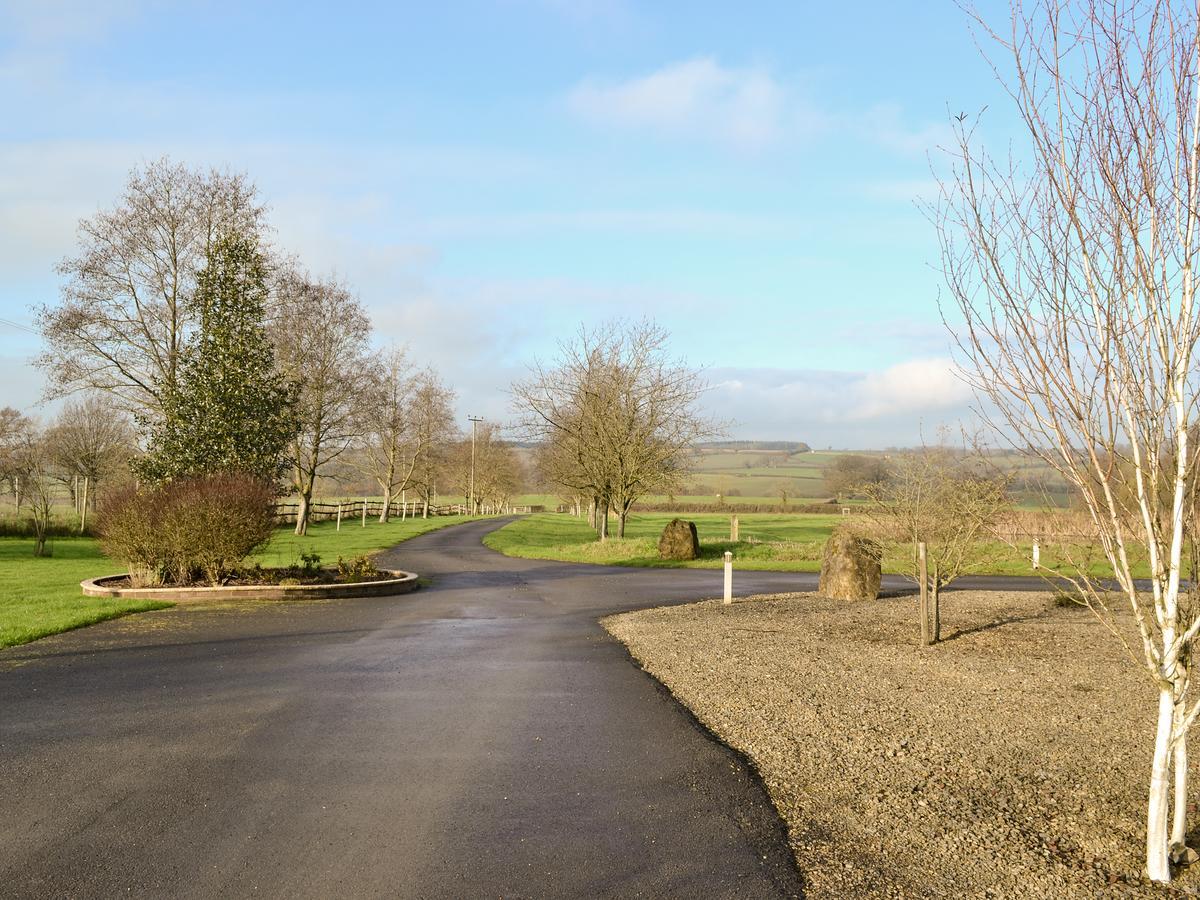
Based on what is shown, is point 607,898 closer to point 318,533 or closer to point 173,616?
point 173,616

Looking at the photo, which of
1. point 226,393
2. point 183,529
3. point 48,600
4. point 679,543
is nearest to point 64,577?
point 226,393

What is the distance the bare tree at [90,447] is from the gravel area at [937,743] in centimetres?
4518

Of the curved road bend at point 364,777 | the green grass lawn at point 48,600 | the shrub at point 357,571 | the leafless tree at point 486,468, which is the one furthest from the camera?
the leafless tree at point 486,468

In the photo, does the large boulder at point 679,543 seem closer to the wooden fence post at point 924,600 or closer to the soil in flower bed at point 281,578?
the soil in flower bed at point 281,578

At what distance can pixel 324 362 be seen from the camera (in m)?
41.9

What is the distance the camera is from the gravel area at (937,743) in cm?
441

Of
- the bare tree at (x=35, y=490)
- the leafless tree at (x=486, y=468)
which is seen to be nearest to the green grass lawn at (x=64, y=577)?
the bare tree at (x=35, y=490)

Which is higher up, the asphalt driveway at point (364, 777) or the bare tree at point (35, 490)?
the bare tree at point (35, 490)

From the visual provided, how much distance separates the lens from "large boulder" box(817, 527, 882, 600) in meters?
16.5

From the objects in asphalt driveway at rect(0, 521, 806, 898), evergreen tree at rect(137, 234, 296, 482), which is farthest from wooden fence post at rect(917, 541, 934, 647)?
→ evergreen tree at rect(137, 234, 296, 482)

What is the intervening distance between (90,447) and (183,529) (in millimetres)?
44032

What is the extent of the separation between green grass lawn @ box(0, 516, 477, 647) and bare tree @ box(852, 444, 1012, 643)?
11.8 m

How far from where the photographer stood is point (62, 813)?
5.03 meters

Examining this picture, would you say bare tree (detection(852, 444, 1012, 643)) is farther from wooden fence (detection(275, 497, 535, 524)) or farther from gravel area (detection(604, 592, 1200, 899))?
wooden fence (detection(275, 497, 535, 524))
